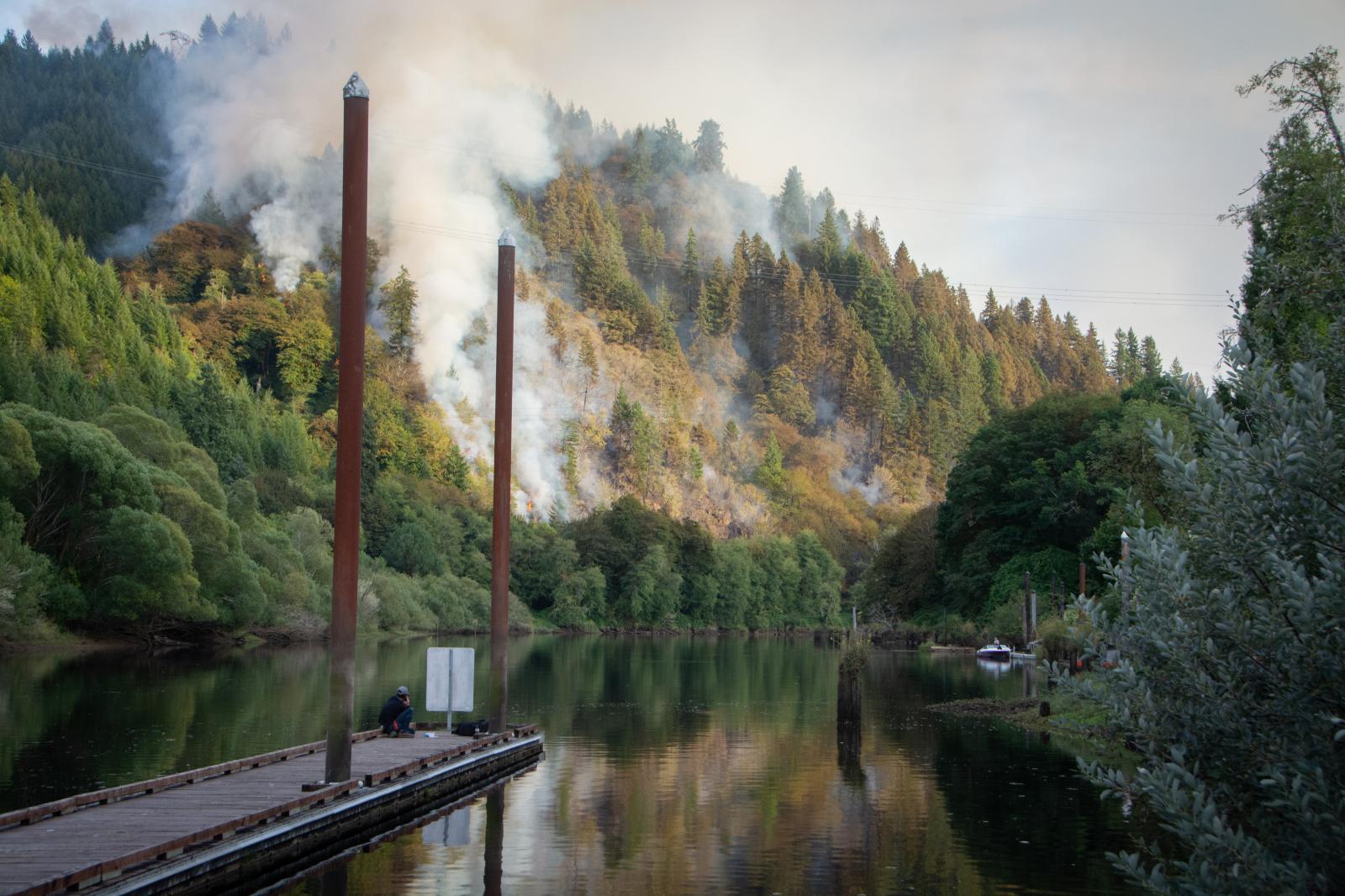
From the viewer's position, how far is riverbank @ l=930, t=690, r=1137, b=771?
91.8 feet

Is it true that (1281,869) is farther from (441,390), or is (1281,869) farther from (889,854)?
(441,390)

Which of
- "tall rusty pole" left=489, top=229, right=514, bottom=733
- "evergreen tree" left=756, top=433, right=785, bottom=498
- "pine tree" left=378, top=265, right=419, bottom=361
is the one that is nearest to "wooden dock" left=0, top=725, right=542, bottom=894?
"tall rusty pole" left=489, top=229, right=514, bottom=733

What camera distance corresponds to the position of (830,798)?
2262cm

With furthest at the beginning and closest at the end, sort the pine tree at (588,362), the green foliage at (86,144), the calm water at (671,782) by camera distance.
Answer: the pine tree at (588,362) < the green foliage at (86,144) < the calm water at (671,782)

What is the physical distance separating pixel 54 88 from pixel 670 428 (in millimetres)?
100932

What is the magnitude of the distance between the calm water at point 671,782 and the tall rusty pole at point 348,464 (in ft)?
5.43

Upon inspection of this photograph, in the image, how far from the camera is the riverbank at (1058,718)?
91.8ft

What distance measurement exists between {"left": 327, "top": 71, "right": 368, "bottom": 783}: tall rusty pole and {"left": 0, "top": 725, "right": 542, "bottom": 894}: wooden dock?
0.77 meters

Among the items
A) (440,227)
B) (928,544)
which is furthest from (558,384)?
(928,544)

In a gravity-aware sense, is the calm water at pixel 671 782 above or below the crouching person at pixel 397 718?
below

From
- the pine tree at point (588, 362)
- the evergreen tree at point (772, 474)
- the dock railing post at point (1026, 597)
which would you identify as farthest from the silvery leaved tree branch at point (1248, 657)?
the evergreen tree at point (772, 474)

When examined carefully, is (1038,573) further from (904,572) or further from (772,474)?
(772,474)

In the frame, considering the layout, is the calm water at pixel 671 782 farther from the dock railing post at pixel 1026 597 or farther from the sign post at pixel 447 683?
the dock railing post at pixel 1026 597

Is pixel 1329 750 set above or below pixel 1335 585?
below
